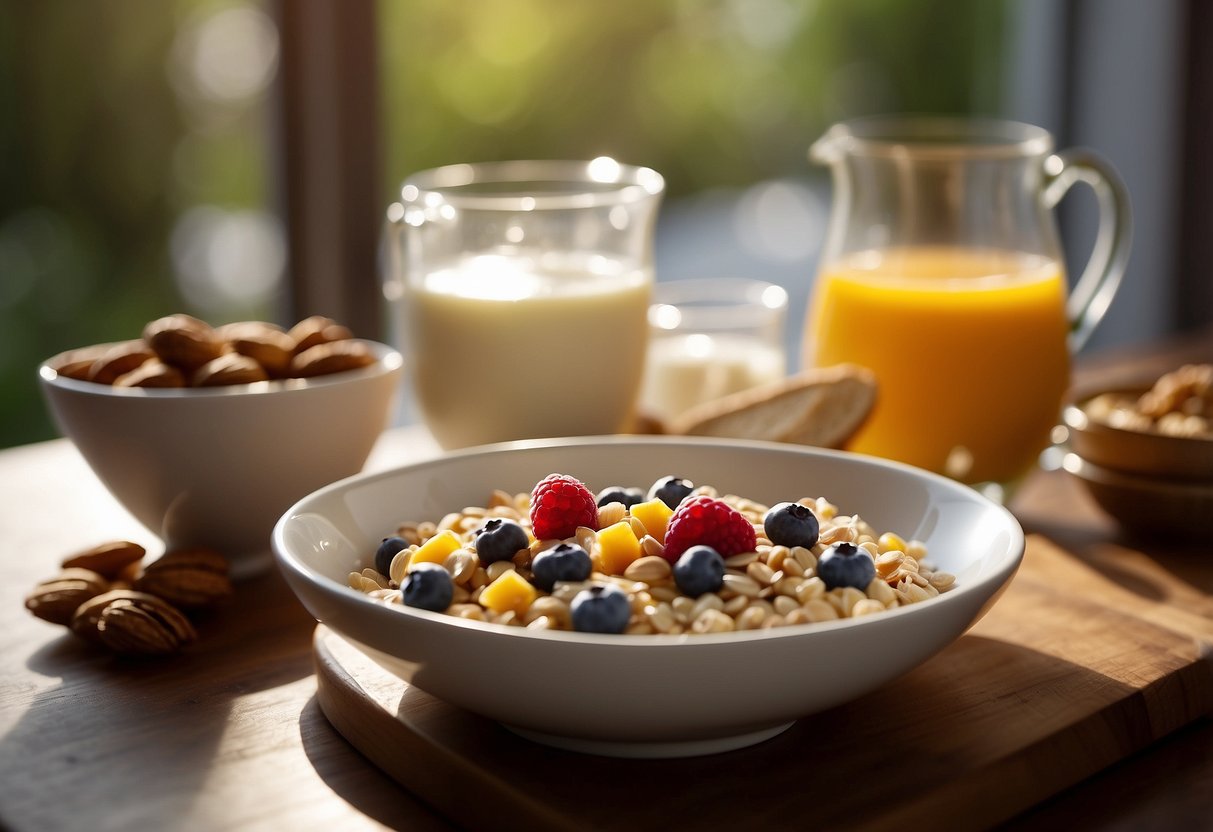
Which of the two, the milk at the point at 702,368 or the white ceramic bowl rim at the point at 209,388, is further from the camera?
the milk at the point at 702,368

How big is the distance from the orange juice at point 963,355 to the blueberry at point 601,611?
516mm

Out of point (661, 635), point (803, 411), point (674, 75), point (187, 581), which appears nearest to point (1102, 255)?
point (803, 411)

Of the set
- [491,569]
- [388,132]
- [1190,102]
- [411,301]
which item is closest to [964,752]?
[491,569]

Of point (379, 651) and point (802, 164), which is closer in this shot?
point (379, 651)

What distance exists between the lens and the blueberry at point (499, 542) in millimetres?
710

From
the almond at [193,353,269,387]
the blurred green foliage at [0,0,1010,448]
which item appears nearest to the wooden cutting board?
the almond at [193,353,269,387]

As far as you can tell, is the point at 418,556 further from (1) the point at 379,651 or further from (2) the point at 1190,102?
(2) the point at 1190,102

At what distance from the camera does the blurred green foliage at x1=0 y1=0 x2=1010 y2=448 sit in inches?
113

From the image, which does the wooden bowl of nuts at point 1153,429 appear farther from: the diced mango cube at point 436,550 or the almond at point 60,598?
the almond at point 60,598

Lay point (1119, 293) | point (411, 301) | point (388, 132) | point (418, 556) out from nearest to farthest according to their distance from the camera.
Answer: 1. point (418, 556)
2. point (411, 301)
3. point (388, 132)
4. point (1119, 293)

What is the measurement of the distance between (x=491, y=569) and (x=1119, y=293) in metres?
2.77

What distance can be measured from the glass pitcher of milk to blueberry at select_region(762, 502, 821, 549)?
42cm

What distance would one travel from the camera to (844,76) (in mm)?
3479

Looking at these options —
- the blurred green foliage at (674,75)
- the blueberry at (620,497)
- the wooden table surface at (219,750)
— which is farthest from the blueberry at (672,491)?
the blurred green foliage at (674,75)
